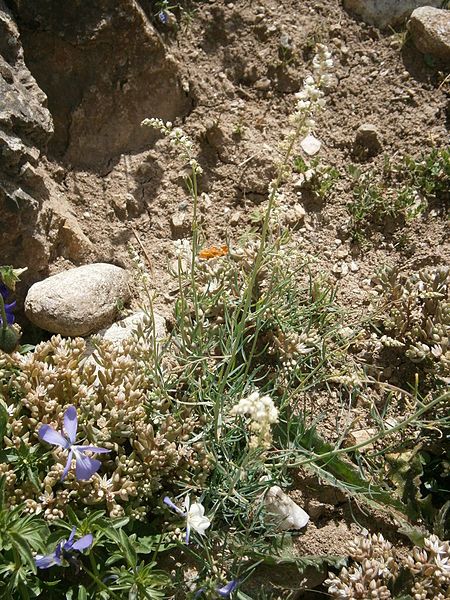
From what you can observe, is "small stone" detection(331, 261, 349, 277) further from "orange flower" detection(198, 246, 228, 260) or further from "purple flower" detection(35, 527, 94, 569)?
"purple flower" detection(35, 527, 94, 569)

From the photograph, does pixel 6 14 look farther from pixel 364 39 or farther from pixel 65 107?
pixel 364 39

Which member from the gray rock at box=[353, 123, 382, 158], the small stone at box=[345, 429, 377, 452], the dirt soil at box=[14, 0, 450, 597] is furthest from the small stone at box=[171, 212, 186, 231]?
the small stone at box=[345, 429, 377, 452]

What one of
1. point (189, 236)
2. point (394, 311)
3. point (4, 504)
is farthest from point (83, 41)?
point (4, 504)

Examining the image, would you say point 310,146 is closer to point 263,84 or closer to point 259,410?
point 263,84

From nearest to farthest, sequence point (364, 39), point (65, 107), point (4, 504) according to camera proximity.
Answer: point (4, 504)
point (65, 107)
point (364, 39)

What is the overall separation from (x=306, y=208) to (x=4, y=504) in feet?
7.87

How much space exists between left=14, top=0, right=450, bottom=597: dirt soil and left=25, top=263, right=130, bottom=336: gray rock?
11.4 inches

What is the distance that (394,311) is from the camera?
375 centimetres

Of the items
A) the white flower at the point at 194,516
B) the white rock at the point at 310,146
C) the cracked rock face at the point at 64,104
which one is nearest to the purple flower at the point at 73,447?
the white flower at the point at 194,516

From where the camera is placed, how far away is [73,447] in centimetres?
275

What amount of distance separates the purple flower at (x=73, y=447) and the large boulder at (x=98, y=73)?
73.8 inches

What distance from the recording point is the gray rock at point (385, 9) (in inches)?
179

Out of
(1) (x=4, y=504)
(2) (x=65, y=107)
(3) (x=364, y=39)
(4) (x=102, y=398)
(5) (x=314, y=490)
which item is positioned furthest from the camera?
(3) (x=364, y=39)

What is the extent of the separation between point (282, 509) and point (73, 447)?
1100 mm
